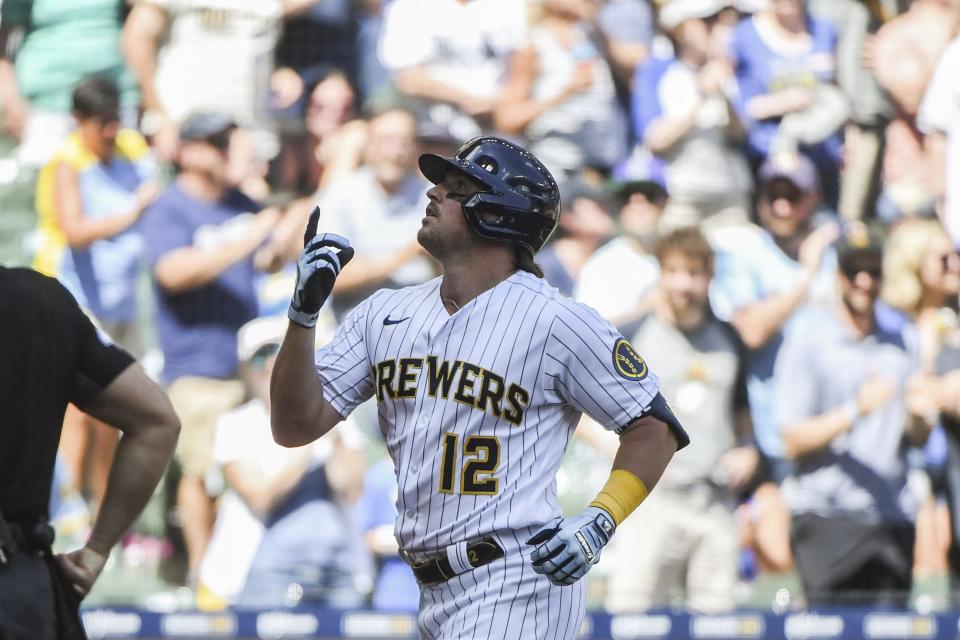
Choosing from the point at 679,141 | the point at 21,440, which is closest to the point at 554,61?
the point at 679,141

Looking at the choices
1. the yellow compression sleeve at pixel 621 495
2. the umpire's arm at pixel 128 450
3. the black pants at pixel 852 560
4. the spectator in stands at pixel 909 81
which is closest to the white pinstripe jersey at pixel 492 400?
the yellow compression sleeve at pixel 621 495

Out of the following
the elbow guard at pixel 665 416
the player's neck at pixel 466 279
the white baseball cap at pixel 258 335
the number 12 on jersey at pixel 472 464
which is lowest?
the white baseball cap at pixel 258 335

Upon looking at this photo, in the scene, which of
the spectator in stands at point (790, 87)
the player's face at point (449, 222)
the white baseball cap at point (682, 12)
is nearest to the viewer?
Result: the player's face at point (449, 222)

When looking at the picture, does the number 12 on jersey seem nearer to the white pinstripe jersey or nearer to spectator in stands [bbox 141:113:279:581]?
the white pinstripe jersey

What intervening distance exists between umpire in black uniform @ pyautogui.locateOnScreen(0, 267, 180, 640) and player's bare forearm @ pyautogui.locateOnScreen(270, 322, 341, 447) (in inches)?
10.5

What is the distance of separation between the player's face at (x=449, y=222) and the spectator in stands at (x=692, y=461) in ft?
14.0

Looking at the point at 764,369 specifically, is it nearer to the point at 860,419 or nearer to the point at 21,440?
the point at 860,419

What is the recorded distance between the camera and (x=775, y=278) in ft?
27.7

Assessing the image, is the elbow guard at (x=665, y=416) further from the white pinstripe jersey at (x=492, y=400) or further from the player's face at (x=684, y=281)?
the player's face at (x=684, y=281)

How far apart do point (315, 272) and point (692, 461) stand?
4850 mm

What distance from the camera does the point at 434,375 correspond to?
12.3ft

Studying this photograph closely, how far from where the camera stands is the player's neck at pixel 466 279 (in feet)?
12.8

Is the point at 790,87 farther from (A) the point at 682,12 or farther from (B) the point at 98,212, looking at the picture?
(B) the point at 98,212

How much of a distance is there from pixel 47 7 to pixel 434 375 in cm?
485
